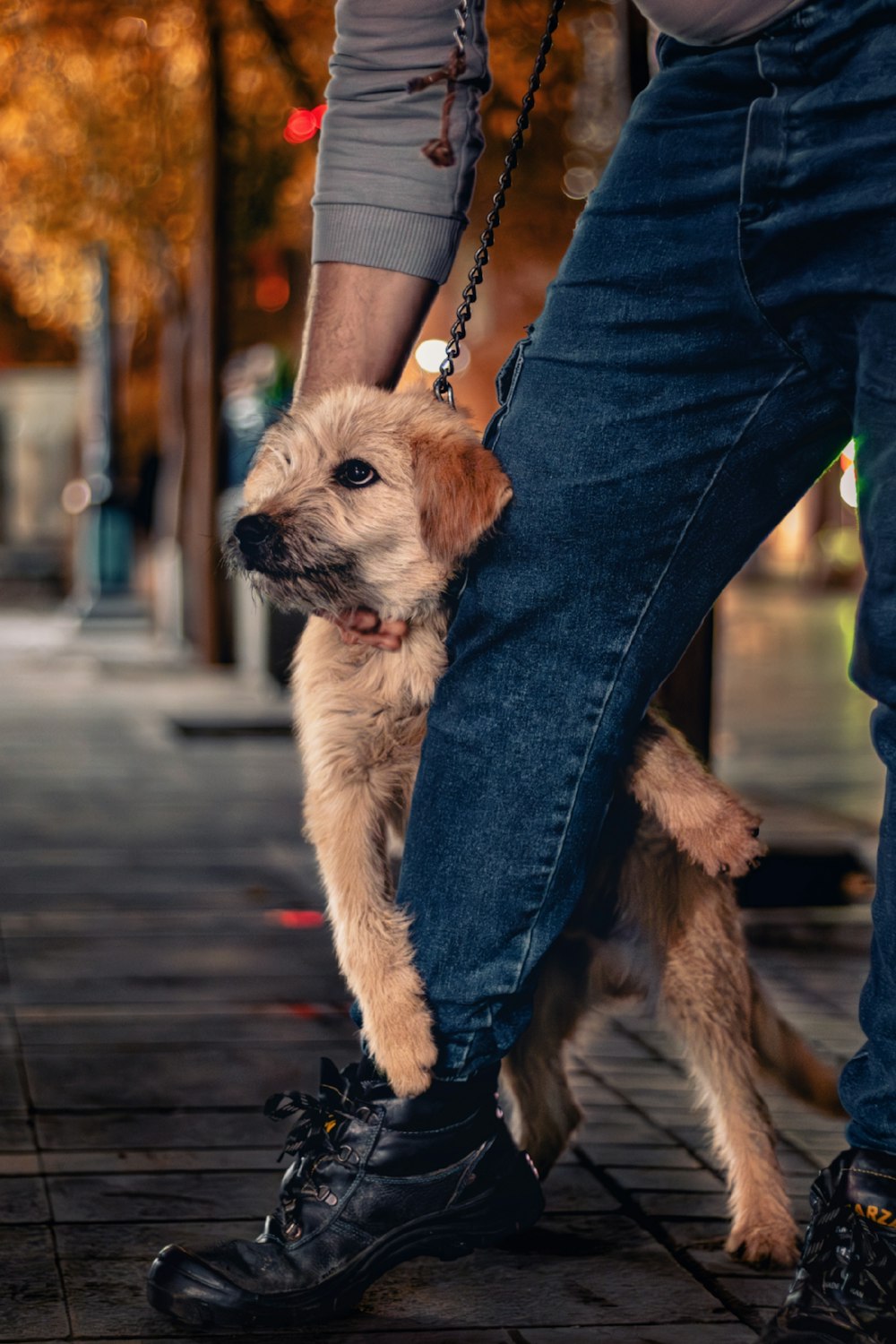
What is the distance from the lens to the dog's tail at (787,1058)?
→ 2.94 meters

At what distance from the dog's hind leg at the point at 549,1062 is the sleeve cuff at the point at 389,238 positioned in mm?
1021

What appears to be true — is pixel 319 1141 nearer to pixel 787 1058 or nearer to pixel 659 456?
pixel 787 1058

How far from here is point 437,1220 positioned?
2523 mm

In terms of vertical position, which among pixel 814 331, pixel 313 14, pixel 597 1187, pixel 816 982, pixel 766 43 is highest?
pixel 313 14

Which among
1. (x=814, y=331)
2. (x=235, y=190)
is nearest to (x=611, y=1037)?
(x=814, y=331)

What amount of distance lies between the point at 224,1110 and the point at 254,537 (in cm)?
140

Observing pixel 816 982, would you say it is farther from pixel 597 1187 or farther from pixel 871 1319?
pixel 871 1319

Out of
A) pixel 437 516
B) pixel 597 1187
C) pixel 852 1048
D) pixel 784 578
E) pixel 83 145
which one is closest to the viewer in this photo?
pixel 437 516

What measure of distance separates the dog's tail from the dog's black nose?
39.7 inches

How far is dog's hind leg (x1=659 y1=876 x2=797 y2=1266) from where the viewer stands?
277 centimetres

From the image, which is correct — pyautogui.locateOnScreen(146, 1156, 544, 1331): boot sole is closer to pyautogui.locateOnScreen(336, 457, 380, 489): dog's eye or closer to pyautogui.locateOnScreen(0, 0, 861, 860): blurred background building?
pyautogui.locateOnScreen(336, 457, 380, 489): dog's eye

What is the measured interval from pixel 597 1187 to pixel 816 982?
6.40 feet

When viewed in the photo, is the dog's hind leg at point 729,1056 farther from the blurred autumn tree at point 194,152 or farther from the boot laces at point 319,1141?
the blurred autumn tree at point 194,152

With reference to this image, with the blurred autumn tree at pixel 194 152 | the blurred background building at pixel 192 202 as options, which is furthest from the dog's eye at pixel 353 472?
the blurred autumn tree at pixel 194 152
